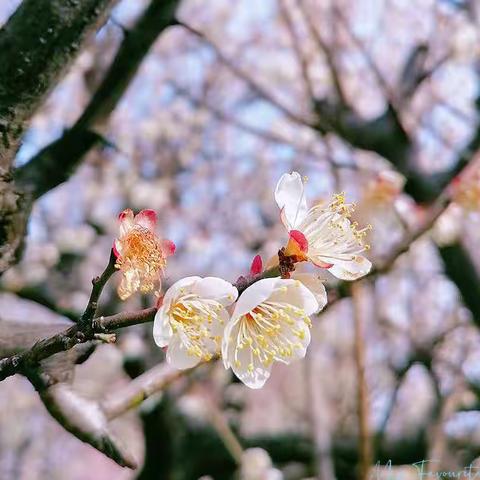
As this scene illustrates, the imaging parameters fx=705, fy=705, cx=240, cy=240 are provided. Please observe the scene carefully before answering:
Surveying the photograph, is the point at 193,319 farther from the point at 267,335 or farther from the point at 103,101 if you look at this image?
the point at 103,101

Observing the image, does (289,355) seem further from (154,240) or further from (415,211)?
(415,211)

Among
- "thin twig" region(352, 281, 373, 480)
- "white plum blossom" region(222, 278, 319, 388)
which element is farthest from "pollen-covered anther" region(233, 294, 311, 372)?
"thin twig" region(352, 281, 373, 480)

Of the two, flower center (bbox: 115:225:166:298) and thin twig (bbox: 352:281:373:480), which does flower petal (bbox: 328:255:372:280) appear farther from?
thin twig (bbox: 352:281:373:480)

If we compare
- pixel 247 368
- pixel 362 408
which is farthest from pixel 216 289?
pixel 362 408

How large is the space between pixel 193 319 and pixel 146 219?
5.2 inches

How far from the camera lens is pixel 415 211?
8.46 feet

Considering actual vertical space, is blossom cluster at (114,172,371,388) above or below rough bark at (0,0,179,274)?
below

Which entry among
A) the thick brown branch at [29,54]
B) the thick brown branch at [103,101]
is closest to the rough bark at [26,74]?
the thick brown branch at [29,54]

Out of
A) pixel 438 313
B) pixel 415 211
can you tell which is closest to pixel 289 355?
pixel 415 211

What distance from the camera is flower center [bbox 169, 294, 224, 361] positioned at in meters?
0.84

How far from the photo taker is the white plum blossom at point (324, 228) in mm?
Result: 906

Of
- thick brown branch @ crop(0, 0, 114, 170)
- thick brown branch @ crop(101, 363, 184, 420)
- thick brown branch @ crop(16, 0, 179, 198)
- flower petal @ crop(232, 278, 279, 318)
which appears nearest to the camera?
flower petal @ crop(232, 278, 279, 318)

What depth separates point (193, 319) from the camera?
0.85 meters

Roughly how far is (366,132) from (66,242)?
1.61 meters
